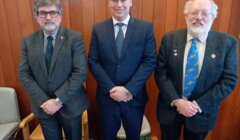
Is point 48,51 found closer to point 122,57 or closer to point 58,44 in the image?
point 58,44

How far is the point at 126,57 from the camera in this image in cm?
171

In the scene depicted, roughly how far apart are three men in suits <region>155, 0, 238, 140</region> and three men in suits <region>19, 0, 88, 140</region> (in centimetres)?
67

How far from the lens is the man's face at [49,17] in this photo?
63.3 inches

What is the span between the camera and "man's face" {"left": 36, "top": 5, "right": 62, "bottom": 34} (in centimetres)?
161

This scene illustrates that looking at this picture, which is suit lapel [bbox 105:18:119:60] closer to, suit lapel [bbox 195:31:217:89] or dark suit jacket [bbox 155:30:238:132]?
dark suit jacket [bbox 155:30:238:132]

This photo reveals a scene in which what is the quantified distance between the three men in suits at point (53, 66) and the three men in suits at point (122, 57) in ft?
0.47

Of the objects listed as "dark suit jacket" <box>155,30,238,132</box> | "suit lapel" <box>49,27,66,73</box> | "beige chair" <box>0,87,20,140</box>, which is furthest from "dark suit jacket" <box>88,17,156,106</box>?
"beige chair" <box>0,87,20,140</box>

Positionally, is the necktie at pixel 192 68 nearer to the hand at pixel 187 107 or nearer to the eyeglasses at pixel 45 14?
the hand at pixel 187 107

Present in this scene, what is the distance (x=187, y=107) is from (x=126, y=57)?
1.92 ft

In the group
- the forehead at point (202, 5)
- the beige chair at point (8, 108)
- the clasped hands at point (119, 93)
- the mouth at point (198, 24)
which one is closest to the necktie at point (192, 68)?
the mouth at point (198, 24)

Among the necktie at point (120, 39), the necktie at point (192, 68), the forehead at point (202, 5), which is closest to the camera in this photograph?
the forehead at point (202, 5)


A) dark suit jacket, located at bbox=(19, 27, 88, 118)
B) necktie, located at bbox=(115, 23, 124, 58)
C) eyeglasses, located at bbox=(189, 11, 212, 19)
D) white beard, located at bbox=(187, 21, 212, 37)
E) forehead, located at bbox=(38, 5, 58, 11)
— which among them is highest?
forehead, located at bbox=(38, 5, 58, 11)

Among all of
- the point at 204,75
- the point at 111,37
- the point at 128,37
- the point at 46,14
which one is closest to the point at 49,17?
the point at 46,14

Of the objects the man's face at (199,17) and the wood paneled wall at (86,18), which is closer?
the man's face at (199,17)
